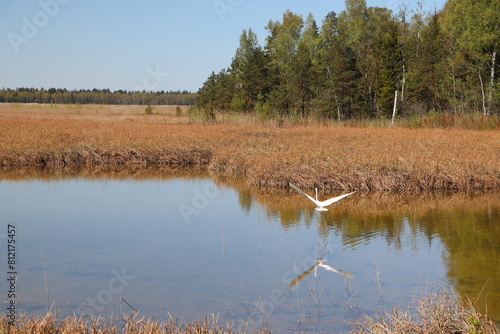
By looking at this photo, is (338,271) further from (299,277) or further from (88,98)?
(88,98)

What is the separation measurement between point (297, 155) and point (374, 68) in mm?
24598

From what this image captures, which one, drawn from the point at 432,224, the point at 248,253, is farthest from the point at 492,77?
the point at 248,253

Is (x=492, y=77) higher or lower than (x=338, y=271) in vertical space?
higher

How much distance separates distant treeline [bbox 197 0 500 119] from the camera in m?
33.8

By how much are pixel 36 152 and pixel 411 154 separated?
1311 centimetres

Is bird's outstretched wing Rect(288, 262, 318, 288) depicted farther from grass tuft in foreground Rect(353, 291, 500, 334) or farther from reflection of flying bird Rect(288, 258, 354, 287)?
grass tuft in foreground Rect(353, 291, 500, 334)

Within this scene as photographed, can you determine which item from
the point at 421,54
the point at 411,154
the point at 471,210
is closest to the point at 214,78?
the point at 421,54

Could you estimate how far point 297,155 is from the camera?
17125mm

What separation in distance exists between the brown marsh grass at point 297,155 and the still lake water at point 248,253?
0.69 metres

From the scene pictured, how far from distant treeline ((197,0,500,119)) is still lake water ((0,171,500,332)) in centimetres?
2192

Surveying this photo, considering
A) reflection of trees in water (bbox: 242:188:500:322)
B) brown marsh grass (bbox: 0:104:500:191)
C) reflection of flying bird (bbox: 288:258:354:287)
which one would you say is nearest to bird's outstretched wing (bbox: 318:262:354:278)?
reflection of flying bird (bbox: 288:258:354:287)

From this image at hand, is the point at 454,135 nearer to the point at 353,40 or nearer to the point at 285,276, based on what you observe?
the point at 285,276

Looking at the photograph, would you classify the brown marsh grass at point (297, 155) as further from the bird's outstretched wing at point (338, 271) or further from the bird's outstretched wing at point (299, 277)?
the bird's outstretched wing at point (299, 277)

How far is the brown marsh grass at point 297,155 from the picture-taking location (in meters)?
15.0
